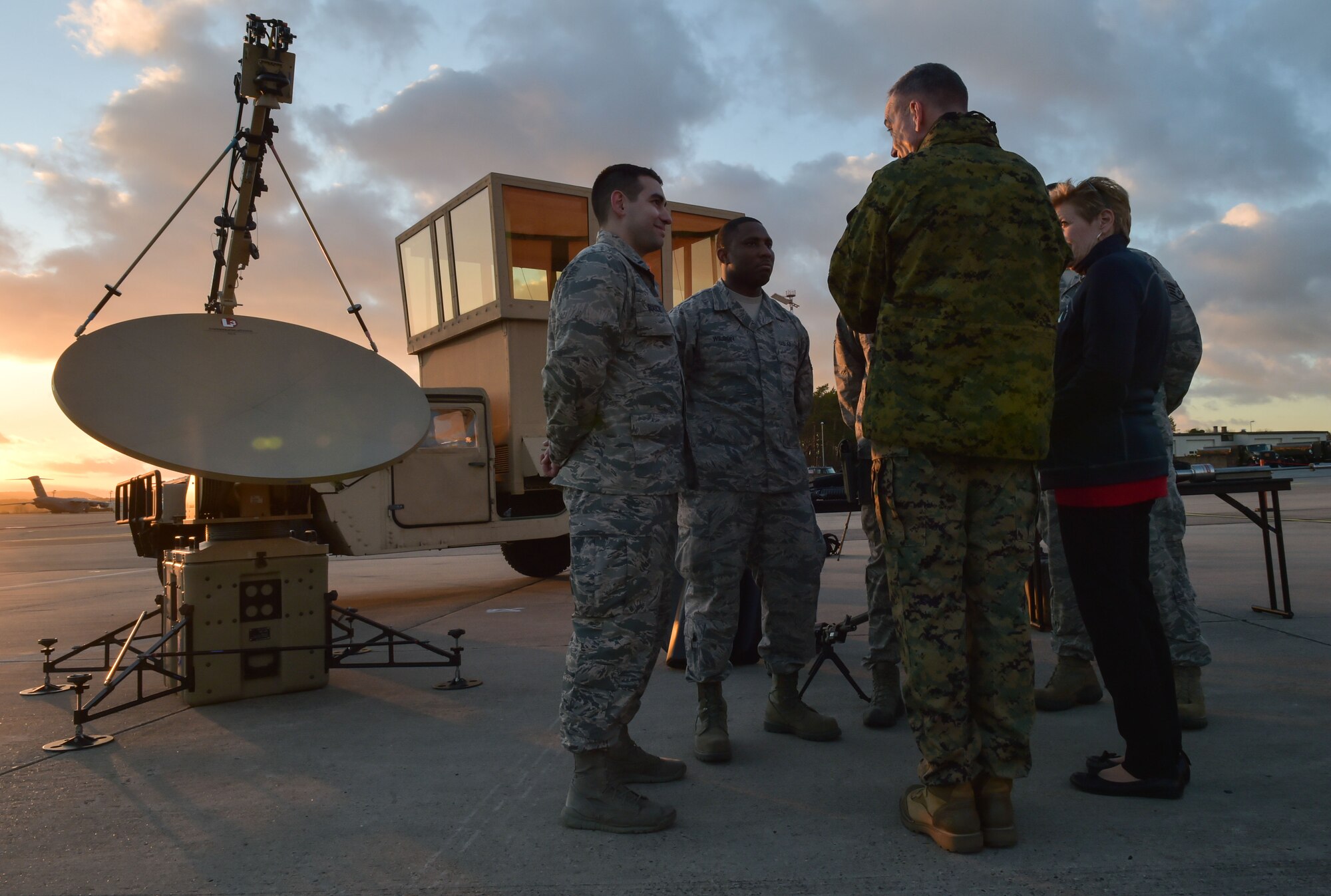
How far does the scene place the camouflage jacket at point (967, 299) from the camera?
2064 mm

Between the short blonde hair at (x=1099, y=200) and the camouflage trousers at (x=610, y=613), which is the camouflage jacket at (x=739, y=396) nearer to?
the camouflage trousers at (x=610, y=613)

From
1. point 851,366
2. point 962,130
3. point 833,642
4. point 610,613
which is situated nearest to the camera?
point 962,130

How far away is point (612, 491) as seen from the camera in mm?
2350

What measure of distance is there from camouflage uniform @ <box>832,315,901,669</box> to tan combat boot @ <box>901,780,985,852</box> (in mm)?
1124

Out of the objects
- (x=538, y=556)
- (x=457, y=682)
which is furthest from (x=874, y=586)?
(x=538, y=556)

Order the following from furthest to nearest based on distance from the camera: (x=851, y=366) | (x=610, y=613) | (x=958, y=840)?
(x=851, y=366) → (x=610, y=613) → (x=958, y=840)

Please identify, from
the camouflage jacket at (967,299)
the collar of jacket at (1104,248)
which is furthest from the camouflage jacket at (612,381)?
the collar of jacket at (1104,248)

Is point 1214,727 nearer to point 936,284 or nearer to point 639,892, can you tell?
point 936,284

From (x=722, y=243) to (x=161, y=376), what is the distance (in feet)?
8.93

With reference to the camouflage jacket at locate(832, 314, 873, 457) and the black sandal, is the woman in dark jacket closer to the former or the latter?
the black sandal

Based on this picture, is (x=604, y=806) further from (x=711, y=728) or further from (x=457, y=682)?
(x=457, y=682)

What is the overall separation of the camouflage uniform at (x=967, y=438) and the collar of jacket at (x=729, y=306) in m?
1.07

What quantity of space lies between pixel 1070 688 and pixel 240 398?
3904 millimetres

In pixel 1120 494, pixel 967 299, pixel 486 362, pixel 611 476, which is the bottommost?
pixel 1120 494
